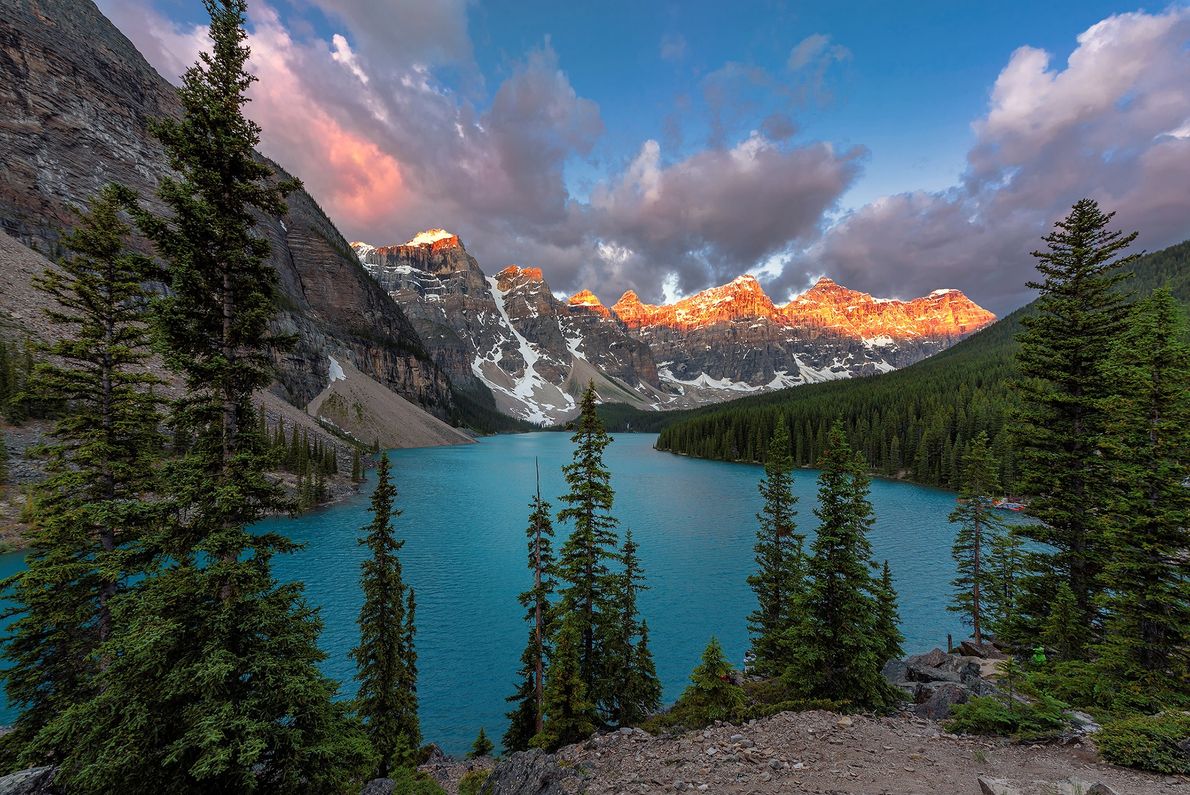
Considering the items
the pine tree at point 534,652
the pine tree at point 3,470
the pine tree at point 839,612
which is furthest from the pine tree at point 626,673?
the pine tree at point 3,470

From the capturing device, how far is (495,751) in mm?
19062

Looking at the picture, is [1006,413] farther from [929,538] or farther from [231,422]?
[929,538]

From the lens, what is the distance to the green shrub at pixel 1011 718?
10.1 m

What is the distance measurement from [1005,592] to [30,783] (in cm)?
3793

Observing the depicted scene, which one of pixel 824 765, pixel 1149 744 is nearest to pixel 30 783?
pixel 824 765

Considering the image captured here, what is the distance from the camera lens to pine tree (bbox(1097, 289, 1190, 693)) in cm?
1186

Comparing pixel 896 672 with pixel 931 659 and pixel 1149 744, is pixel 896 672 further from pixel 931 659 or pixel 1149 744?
pixel 1149 744

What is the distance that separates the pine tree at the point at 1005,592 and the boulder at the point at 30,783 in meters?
27.0

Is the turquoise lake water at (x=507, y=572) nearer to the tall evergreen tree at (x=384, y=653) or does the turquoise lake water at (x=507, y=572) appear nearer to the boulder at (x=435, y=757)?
the boulder at (x=435, y=757)

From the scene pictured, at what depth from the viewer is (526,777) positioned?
34.9 feet

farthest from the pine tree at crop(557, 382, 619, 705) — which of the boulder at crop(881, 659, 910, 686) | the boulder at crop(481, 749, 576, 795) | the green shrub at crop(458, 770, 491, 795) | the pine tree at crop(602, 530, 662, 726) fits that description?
the boulder at crop(881, 659, 910, 686)

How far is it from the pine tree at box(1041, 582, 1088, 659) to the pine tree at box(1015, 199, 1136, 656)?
231 millimetres

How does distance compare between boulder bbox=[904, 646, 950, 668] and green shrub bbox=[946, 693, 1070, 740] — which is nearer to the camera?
green shrub bbox=[946, 693, 1070, 740]

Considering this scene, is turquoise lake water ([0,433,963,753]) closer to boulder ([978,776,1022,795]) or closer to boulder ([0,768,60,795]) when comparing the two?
boulder ([0,768,60,795])
